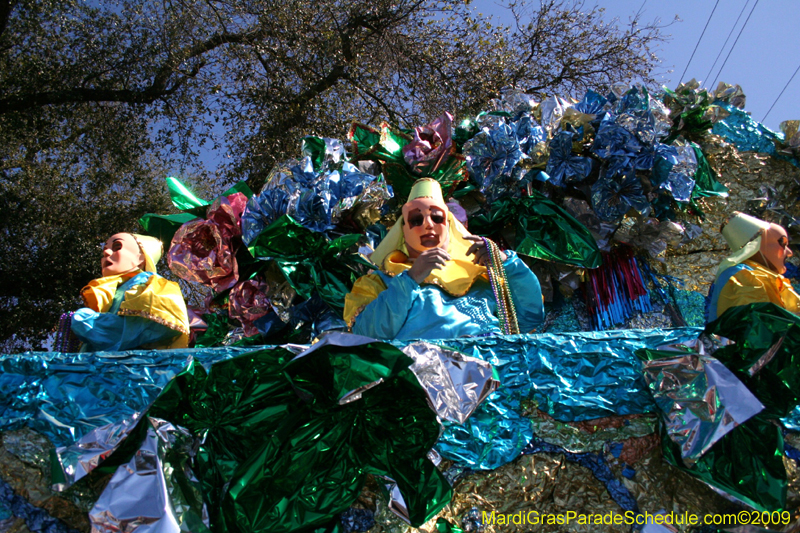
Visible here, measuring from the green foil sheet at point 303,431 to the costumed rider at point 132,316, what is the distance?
50.8 inches

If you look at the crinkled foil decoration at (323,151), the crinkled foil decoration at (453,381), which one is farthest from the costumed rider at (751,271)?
the crinkled foil decoration at (323,151)

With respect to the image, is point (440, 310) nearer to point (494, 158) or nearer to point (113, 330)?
point (494, 158)

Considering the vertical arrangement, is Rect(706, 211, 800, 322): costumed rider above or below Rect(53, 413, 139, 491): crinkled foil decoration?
above

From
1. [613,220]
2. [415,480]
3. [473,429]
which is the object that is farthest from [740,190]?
[415,480]

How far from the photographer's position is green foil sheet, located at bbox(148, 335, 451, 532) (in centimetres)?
146

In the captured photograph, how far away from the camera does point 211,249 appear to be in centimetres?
315

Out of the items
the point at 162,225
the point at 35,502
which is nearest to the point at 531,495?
the point at 35,502

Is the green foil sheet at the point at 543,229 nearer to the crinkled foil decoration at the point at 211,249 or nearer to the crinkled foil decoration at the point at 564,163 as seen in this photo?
the crinkled foil decoration at the point at 564,163

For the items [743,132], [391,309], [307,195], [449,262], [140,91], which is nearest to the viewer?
[391,309]

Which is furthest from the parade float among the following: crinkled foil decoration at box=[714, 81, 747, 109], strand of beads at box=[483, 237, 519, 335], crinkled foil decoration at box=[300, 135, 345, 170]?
crinkled foil decoration at box=[714, 81, 747, 109]

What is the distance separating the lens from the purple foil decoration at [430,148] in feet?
10.4

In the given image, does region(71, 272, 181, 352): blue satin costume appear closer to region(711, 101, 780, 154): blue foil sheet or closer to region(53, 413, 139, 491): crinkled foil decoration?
region(53, 413, 139, 491): crinkled foil decoration

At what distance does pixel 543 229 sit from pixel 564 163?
371 mm

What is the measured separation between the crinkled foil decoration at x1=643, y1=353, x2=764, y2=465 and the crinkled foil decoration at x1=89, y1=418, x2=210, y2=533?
1194mm
